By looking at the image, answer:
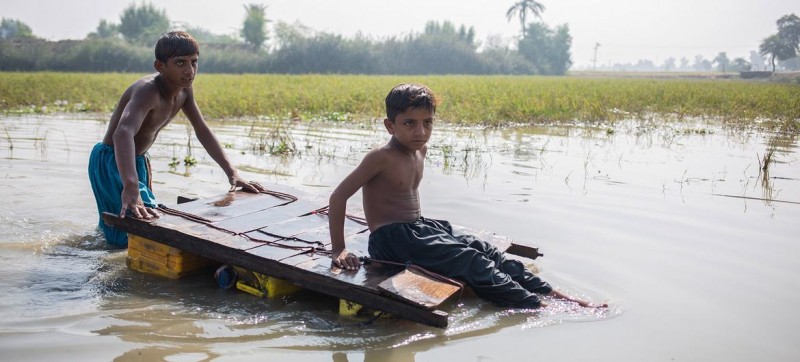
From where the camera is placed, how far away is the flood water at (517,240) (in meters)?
2.69

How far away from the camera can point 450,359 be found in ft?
8.46

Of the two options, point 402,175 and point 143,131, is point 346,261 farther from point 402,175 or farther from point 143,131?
point 143,131

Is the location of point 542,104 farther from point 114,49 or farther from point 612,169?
point 114,49

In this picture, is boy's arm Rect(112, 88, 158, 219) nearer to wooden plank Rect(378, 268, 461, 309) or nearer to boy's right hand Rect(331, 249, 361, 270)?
boy's right hand Rect(331, 249, 361, 270)

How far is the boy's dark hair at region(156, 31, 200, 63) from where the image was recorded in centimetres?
372

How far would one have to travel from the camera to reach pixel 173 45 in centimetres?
373

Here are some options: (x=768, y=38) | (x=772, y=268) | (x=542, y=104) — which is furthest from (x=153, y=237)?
(x=768, y=38)

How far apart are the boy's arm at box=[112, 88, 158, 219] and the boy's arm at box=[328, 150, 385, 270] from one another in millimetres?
1061

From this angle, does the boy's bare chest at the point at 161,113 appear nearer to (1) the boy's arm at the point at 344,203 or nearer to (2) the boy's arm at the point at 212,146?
(2) the boy's arm at the point at 212,146

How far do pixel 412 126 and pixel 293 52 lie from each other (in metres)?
38.8

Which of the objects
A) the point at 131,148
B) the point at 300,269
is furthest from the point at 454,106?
the point at 300,269

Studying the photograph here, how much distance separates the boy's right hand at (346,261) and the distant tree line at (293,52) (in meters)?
33.9

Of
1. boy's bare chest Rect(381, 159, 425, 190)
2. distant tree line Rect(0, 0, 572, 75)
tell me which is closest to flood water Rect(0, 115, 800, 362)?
boy's bare chest Rect(381, 159, 425, 190)

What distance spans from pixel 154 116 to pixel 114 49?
119 ft
